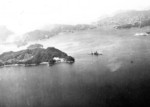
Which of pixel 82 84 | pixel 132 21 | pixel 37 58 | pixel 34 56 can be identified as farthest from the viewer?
pixel 132 21

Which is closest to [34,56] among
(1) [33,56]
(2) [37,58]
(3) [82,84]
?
(1) [33,56]

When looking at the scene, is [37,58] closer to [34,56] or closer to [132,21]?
[34,56]

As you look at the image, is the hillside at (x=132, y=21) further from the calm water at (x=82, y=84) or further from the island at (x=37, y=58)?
the island at (x=37, y=58)

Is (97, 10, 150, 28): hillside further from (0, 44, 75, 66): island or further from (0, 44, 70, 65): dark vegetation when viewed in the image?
(0, 44, 75, 66): island

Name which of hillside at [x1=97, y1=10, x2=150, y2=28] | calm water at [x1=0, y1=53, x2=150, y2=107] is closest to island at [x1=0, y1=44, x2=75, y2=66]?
calm water at [x1=0, y1=53, x2=150, y2=107]

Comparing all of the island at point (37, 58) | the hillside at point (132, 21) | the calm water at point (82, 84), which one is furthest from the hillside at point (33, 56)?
the hillside at point (132, 21)

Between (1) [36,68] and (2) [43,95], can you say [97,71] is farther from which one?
(1) [36,68]

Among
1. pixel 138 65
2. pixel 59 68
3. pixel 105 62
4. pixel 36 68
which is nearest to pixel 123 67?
pixel 138 65
